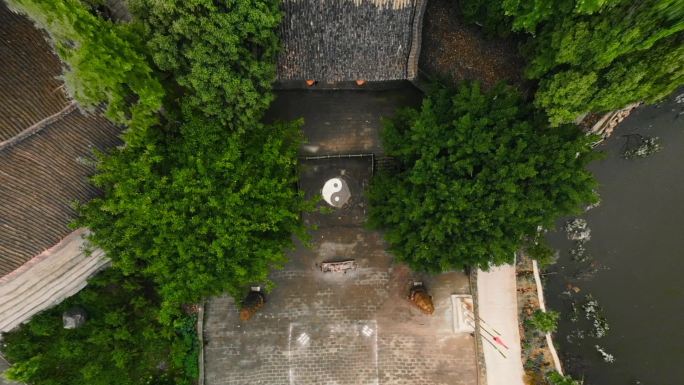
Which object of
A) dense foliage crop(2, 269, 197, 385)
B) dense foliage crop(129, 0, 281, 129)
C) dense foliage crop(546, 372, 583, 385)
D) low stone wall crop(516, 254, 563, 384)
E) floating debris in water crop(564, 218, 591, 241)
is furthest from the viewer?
floating debris in water crop(564, 218, 591, 241)

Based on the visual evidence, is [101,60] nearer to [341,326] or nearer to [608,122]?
[341,326]

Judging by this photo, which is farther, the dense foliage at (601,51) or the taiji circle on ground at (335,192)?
the taiji circle on ground at (335,192)

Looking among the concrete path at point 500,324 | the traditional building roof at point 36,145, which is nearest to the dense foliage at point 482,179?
the concrete path at point 500,324

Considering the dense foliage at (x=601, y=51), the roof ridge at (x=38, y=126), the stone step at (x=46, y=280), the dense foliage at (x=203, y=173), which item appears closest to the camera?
the dense foliage at (x=601, y=51)

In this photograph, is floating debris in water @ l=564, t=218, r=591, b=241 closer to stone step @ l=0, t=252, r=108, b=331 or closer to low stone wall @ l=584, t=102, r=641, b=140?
low stone wall @ l=584, t=102, r=641, b=140

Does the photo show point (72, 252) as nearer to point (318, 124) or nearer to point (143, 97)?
point (143, 97)

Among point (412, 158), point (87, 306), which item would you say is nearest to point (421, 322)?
point (412, 158)

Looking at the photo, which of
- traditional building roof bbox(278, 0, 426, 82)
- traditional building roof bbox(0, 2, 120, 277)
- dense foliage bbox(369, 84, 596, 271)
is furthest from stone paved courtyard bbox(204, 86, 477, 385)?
traditional building roof bbox(0, 2, 120, 277)

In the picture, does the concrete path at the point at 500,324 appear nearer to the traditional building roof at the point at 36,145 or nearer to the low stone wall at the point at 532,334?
the low stone wall at the point at 532,334
